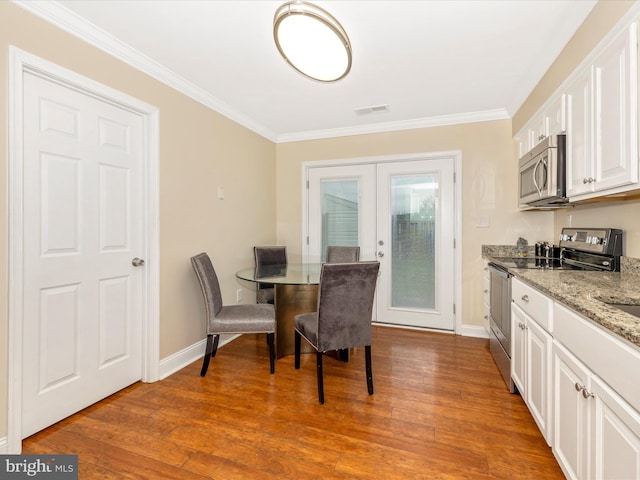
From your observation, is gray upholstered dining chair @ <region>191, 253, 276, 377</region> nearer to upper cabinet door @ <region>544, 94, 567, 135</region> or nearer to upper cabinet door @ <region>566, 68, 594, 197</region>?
upper cabinet door @ <region>566, 68, 594, 197</region>

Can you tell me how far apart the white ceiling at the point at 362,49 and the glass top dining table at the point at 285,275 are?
166cm

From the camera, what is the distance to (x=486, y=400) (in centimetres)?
215

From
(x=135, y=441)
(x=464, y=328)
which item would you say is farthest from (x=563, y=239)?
(x=135, y=441)

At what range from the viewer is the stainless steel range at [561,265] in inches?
76.4

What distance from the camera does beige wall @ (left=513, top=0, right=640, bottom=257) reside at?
160cm

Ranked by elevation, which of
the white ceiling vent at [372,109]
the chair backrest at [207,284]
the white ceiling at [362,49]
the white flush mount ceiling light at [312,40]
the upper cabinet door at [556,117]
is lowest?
the chair backrest at [207,284]

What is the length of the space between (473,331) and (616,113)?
2550 millimetres

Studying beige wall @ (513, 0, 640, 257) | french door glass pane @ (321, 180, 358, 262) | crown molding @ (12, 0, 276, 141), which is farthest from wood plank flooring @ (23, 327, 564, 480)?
crown molding @ (12, 0, 276, 141)

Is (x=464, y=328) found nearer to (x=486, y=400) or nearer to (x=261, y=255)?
(x=486, y=400)

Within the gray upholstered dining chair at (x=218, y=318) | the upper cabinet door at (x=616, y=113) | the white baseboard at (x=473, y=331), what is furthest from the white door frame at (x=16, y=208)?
the white baseboard at (x=473, y=331)

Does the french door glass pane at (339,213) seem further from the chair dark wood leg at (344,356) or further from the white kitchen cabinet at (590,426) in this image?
the white kitchen cabinet at (590,426)

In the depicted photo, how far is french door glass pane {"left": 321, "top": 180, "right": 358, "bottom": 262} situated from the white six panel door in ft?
7.42

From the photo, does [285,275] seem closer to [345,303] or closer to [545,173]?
[345,303]

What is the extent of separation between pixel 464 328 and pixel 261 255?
2.41 m
